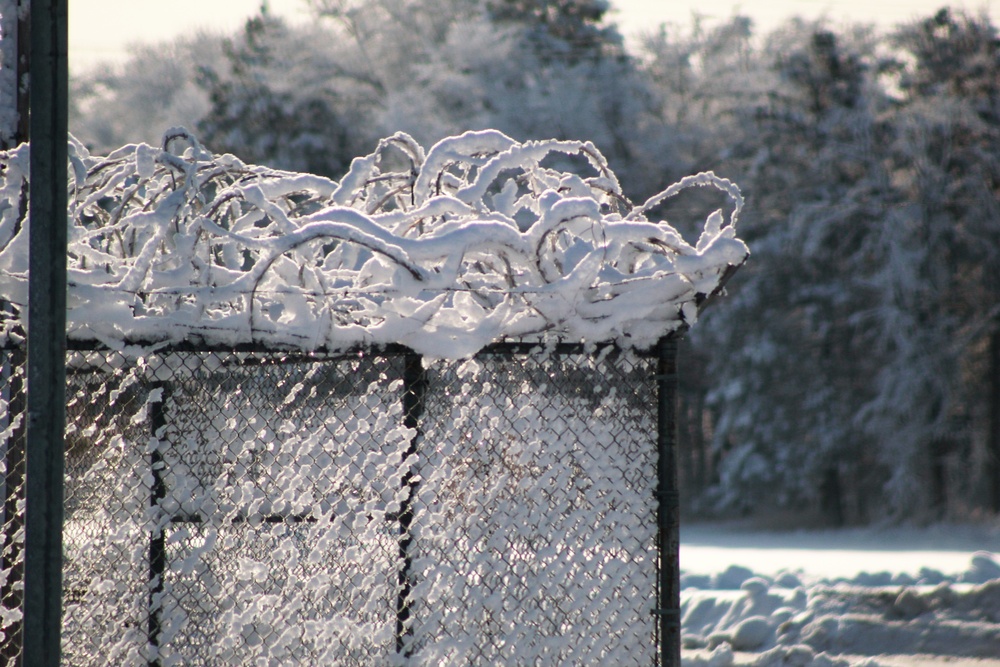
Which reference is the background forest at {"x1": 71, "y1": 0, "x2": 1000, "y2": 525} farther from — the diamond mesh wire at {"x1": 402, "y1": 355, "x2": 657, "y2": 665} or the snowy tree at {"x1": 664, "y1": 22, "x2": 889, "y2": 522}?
the diamond mesh wire at {"x1": 402, "y1": 355, "x2": 657, "y2": 665}

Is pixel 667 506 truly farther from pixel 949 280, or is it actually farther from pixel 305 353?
pixel 949 280

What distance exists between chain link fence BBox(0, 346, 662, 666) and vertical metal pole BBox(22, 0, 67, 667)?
461 millimetres

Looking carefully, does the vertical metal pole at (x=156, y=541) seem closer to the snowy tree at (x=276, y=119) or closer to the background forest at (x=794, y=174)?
the background forest at (x=794, y=174)

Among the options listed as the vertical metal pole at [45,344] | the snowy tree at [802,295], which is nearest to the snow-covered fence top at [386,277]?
the vertical metal pole at [45,344]

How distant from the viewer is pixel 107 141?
28203 mm

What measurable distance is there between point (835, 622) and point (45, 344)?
21.4 ft

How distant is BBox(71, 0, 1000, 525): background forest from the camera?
723 inches

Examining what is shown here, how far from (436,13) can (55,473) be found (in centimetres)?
2680

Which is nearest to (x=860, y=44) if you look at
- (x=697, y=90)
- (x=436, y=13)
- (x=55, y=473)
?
(x=697, y=90)

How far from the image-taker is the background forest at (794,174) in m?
18.4

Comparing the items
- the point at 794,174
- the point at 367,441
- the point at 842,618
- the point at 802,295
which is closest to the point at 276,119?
the point at 794,174

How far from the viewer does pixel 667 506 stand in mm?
3488

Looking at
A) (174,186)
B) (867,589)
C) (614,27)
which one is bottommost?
(867,589)

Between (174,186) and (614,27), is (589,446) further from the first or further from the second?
(614,27)
